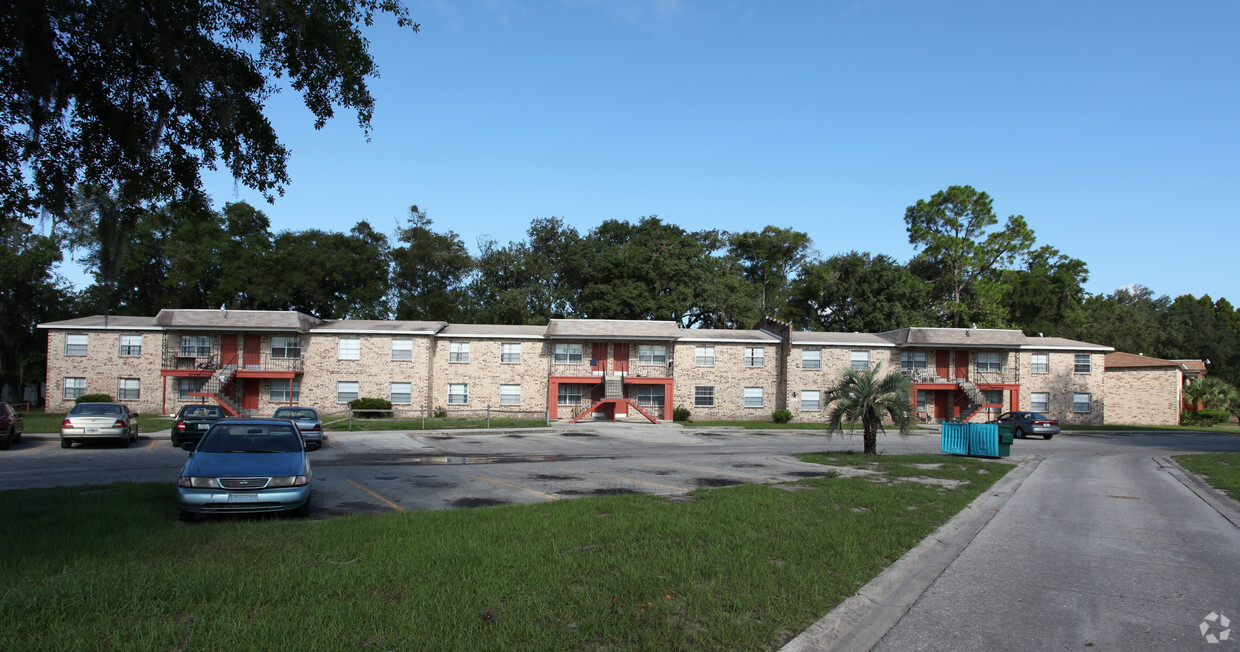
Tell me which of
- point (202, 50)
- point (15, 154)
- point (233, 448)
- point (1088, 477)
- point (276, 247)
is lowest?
point (1088, 477)

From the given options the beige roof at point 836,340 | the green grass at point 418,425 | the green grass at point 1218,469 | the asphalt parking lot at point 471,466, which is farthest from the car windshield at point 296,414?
the beige roof at point 836,340

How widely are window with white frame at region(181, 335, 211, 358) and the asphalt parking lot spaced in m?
16.9

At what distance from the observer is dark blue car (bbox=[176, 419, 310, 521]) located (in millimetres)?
9250

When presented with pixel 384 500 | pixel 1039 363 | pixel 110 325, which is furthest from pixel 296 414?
pixel 1039 363

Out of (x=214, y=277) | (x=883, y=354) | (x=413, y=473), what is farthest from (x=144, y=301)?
(x=883, y=354)

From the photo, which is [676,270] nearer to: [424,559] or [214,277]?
[214,277]

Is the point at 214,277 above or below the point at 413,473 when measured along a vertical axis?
above

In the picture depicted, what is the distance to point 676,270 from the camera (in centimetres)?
5769

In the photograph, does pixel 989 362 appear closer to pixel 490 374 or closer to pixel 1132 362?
pixel 1132 362

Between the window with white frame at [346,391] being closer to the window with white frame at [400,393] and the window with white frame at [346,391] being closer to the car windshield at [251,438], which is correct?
the window with white frame at [400,393]

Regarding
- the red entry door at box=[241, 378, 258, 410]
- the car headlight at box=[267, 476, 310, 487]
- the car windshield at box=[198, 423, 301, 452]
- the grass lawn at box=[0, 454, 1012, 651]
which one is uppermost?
the car windshield at box=[198, 423, 301, 452]

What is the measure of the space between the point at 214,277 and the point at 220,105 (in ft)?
174

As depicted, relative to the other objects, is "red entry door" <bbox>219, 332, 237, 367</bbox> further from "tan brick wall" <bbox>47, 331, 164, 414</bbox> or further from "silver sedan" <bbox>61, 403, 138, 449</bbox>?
"silver sedan" <bbox>61, 403, 138, 449</bbox>

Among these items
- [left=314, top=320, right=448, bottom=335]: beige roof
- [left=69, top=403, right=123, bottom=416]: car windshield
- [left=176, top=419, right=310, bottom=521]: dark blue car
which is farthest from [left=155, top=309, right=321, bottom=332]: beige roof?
[left=176, top=419, right=310, bottom=521]: dark blue car
